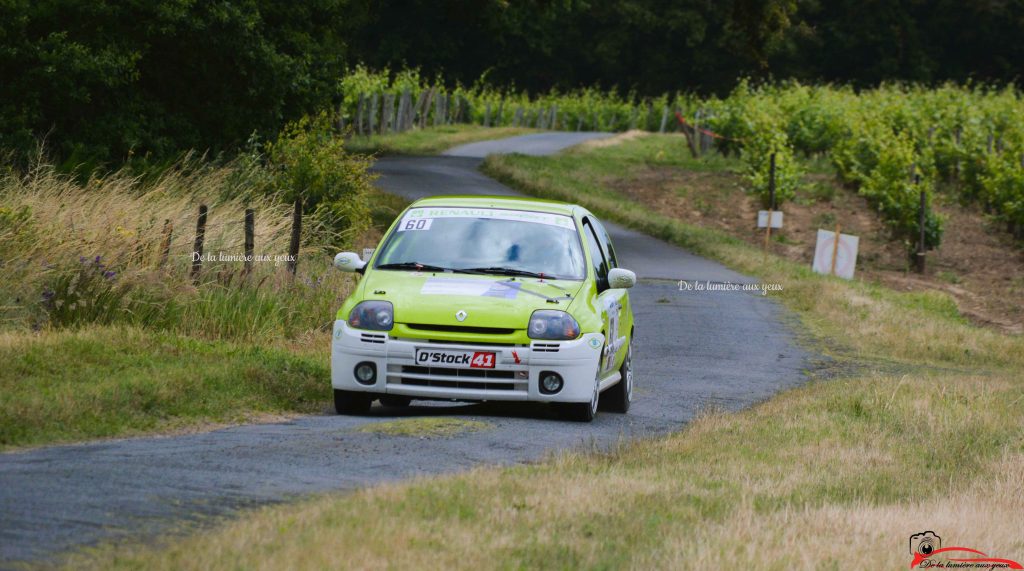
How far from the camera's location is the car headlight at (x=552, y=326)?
11508 millimetres

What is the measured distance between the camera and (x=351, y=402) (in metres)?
11.9

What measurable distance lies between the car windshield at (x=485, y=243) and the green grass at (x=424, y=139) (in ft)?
118

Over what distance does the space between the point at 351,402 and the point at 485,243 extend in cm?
174

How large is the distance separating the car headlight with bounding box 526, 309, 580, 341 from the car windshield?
804mm

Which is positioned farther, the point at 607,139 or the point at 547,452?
the point at 607,139

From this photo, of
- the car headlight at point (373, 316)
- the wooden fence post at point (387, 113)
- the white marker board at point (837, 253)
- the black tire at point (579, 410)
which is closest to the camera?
the car headlight at point (373, 316)

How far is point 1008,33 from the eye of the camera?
87125 mm

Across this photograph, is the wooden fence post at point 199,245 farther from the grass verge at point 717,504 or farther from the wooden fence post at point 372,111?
the wooden fence post at point 372,111

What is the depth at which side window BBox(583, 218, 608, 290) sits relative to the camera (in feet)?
42.3

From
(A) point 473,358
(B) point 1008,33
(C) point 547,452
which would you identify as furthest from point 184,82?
(B) point 1008,33

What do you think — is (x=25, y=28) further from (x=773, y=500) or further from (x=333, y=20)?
(x=773, y=500)

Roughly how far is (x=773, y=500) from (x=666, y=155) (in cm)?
5231

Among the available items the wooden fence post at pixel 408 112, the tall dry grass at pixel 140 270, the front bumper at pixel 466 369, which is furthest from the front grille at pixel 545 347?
the wooden fence post at pixel 408 112

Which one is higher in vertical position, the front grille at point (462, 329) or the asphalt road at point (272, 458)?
the front grille at point (462, 329)
